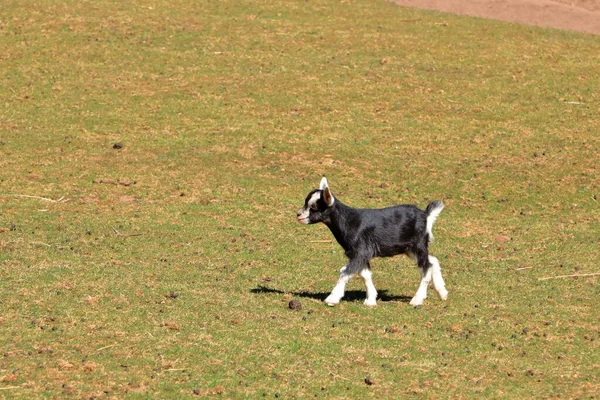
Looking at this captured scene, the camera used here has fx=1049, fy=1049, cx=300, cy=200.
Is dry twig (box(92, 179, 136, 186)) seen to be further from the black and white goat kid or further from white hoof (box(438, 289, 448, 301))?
white hoof (box(438, 289, 448, 301))

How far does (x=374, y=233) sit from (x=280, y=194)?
25.7 feet

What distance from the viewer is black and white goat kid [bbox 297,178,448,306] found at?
51.1ft

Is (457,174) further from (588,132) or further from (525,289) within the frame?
(525,289)

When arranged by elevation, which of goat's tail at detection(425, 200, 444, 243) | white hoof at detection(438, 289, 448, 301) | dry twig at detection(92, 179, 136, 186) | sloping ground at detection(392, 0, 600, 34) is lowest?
dry twig at detection(92, 179, 136, 186)

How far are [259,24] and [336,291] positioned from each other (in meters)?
19.7

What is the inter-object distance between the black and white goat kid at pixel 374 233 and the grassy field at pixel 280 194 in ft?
1.70

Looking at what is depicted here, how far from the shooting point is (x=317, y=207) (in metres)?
15.7

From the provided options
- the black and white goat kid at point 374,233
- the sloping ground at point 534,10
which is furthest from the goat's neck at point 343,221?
the sloping ground at point 534,10

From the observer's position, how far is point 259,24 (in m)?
33.8

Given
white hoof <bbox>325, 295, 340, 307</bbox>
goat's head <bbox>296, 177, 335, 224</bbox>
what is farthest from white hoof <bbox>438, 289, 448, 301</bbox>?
goat's head <bbox>296, 177, 335, 224</bbox>

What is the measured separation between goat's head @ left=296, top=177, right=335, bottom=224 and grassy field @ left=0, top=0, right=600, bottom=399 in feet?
4.10

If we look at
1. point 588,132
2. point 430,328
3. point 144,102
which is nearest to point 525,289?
point 430,328

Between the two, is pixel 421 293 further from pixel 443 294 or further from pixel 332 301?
pixel 332 301

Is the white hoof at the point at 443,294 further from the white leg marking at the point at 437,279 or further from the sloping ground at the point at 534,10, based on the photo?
the sloping ground at the point at 534,10
